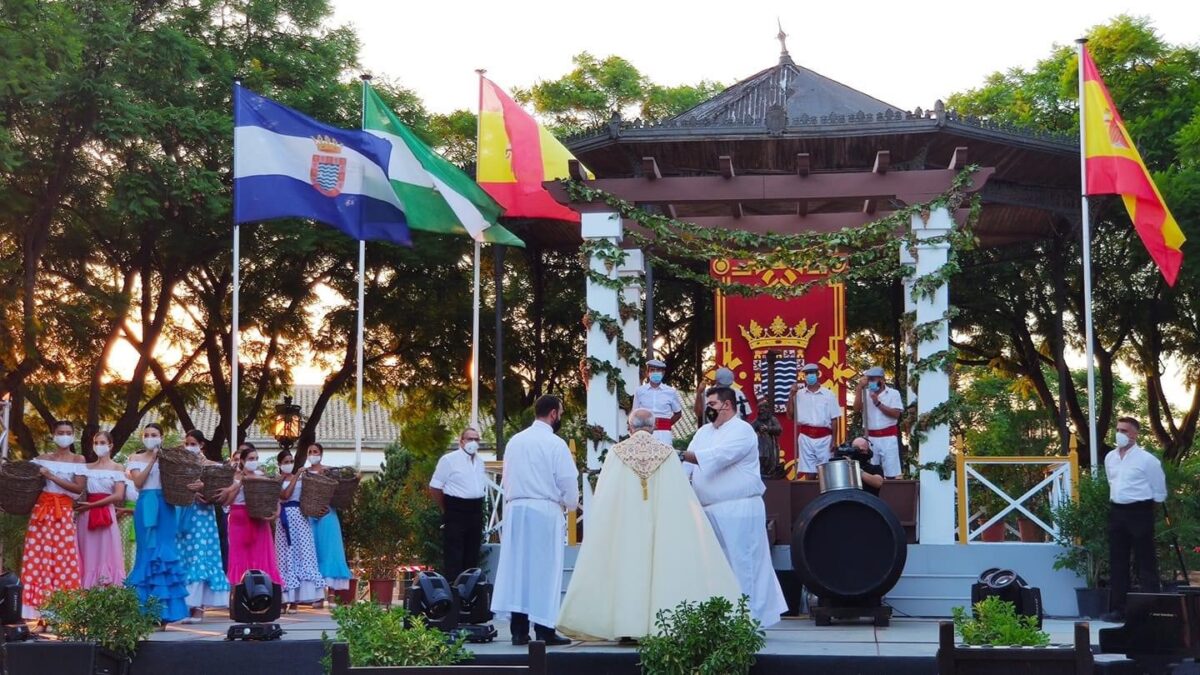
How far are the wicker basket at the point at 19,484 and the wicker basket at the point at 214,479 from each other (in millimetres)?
1487

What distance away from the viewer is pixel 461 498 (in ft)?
49.3

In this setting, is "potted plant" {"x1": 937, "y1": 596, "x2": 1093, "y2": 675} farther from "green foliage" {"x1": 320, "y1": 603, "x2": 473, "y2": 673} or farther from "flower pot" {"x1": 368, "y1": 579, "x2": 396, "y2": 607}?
"flower pot" {"x1": 368, "y1": 579, "x2": 396, "y2": 607}

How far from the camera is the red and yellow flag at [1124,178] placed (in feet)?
59.9

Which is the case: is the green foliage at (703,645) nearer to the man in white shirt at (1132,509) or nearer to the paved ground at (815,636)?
the paved ground at (815,636)

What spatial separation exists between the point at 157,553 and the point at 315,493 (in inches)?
96.9

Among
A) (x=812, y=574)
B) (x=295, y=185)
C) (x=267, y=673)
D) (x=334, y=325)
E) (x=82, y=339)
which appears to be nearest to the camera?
(x=267, y=673)

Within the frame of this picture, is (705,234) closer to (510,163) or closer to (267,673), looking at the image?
(510,163)

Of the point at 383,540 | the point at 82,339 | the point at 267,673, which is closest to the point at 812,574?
the point at 267,673

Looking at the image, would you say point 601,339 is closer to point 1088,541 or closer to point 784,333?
point 784,333

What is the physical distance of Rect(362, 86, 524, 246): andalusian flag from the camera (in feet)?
66.7

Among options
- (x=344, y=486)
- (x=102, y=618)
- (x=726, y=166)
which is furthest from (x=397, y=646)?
(x=726, y=166)

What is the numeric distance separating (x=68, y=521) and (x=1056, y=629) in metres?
8.71

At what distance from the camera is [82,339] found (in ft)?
85.8

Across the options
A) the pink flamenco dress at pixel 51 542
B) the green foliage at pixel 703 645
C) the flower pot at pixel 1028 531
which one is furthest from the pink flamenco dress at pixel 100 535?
the flower pot at pixel 1028 531
